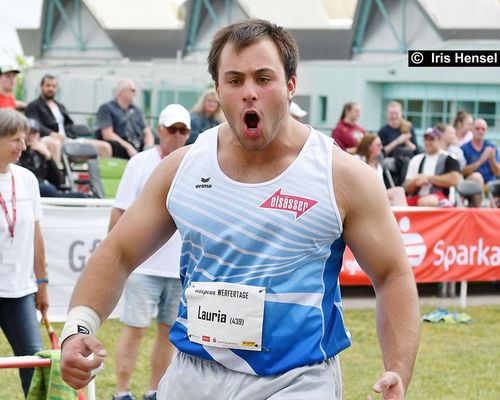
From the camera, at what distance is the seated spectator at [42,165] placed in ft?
42.6

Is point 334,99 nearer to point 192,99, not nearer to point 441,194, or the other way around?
point 192,99

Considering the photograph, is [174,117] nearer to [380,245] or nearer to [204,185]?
[204,185]

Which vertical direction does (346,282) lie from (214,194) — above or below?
below

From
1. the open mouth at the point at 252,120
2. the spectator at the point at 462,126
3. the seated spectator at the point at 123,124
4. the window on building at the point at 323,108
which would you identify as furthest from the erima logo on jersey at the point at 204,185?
the window on building at the point at 323,108

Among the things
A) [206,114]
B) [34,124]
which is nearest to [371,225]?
[206,114]

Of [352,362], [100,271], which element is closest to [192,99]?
[352,362]

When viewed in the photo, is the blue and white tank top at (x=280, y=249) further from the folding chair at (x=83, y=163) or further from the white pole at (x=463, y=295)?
the folding chair at (x=83, y=163)

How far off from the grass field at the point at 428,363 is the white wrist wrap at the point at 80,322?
463 cm

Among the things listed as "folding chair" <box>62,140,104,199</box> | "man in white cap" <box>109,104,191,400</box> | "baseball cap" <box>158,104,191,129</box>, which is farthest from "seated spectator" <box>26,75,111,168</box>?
"man in white cap" <box>109,104,191,400</box>

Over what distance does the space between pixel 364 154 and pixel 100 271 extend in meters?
9.67

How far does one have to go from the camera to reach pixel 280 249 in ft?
12.5

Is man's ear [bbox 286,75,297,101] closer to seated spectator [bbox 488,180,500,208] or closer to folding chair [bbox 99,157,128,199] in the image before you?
folding chair [bbox 99,157,128,199]

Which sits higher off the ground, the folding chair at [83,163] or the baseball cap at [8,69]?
the baseball cap at [8,69]

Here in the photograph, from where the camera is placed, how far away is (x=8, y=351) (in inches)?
386
